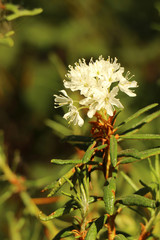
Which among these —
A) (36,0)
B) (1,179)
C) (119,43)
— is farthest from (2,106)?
(1,179)

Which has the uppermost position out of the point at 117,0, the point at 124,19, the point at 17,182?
the point at 117,0

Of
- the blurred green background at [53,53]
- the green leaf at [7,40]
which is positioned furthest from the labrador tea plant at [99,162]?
the blurred green background at [53,53]

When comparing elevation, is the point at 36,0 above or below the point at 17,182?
above

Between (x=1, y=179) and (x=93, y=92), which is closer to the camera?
(x=93, y=92)

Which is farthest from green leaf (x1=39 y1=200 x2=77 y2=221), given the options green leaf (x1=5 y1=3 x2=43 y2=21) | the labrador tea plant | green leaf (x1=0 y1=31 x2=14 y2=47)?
green leaf (x1=5 y1=3 x2=43 y2=21)

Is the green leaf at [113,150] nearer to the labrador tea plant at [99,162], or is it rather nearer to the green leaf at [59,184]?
the labrador tea plant at [99,162]

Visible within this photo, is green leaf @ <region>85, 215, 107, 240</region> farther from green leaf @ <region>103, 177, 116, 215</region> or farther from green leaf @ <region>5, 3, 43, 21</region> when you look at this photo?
green leaf @ <region>5, 3, 43, 21</region>

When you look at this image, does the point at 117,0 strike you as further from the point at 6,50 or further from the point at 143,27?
the point at 6,50

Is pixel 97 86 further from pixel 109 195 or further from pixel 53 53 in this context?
pixel 53 53

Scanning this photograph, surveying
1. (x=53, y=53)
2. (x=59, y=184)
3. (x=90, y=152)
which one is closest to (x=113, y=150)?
(x=90, y=152)
